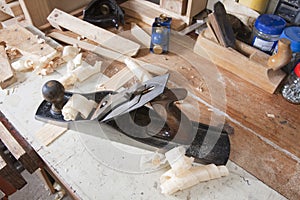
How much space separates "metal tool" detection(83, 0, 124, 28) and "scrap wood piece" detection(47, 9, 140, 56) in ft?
0.20

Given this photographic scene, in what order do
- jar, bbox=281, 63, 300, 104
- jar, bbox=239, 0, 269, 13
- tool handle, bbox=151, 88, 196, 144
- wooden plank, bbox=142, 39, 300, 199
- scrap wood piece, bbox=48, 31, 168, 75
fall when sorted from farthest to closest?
jar, bbox=239, 0, 269, 13, scrap wood piece, bbox=48, 31, 168, 75, jar, bbox=281, 63, 300, 104, wooden plank, bbox=142, 39, 300, 199, tool handle, bbox=151, 88, 196, 144

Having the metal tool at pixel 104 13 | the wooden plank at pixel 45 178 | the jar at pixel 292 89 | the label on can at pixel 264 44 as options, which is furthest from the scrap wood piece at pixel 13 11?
the jar at pixel 292 89

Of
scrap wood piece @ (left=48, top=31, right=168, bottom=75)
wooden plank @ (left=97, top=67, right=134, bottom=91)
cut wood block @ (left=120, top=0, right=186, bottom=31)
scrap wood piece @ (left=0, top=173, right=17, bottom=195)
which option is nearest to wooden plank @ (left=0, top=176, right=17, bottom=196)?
scrap wood piece @ (left=0, top=173, right=17, bottom=195)

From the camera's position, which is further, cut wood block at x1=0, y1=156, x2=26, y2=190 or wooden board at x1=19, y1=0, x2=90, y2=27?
wooden board at x1=19, y1=0, x2=90, y2=27

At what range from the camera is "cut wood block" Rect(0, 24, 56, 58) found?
0.95 metres

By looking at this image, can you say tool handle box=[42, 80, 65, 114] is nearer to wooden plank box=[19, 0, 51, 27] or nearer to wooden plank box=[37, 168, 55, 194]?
wooden plank box=[37, 168, 55, 194]

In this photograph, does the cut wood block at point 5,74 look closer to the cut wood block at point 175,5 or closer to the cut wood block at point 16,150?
the cut wood block at point 16,150

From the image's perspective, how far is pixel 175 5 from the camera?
1.10 meters

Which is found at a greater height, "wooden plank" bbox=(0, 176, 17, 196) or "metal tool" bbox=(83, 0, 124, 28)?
"metal tool" bbox=(83, 0, 124, 28)

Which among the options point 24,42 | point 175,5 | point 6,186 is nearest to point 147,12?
point 175,5

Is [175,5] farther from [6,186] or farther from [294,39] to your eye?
[6,186]

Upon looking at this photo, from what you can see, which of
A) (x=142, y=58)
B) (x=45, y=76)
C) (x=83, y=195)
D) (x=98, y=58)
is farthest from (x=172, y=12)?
(x=83, y=195)

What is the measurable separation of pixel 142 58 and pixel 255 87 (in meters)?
0.44

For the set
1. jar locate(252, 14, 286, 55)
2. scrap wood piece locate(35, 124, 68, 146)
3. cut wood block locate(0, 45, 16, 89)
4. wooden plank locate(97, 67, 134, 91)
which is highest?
jar locate(252, 14, 286, 55)
